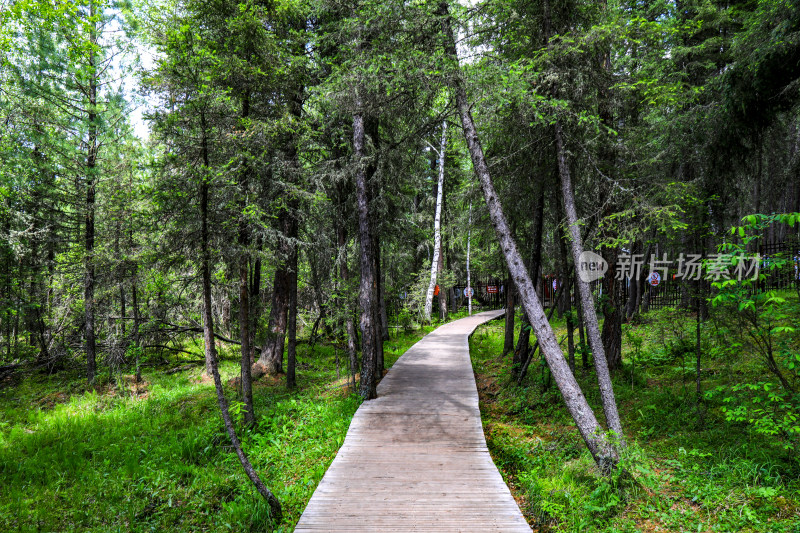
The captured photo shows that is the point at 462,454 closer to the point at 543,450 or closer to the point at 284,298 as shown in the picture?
the point at 543,450

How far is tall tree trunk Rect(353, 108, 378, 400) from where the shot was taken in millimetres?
7883

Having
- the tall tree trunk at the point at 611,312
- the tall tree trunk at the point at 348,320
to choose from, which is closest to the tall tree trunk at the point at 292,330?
the tall tree trunk at the point at 348,320

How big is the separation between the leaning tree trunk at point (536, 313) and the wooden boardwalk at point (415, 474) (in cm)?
142

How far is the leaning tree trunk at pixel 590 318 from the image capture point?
18.1 feet

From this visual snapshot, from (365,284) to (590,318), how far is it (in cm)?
444

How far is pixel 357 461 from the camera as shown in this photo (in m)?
5.27

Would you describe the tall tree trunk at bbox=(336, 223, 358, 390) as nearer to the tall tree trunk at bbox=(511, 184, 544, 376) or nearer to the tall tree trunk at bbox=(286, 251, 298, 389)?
the tall tree trunk at bbox=(286, 251, 298, 389)

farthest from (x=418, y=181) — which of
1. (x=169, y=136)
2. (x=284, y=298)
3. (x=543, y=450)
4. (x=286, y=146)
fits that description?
(x=543, y=450)

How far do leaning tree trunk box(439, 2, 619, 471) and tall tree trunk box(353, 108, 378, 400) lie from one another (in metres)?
2.57

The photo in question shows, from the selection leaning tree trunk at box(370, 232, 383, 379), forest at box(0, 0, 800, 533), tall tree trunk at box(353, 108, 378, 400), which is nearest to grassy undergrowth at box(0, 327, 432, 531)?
forest at box(0, 0, 800, 533)

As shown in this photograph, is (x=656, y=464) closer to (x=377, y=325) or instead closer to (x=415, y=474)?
(x=415, y=474)

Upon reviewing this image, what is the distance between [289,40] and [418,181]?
5.12 meters

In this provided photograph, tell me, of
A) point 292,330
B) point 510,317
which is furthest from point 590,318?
point 292,330

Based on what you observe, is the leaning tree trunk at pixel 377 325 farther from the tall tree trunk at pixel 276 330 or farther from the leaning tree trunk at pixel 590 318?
the leaning tree trunk at pixel 590 318
